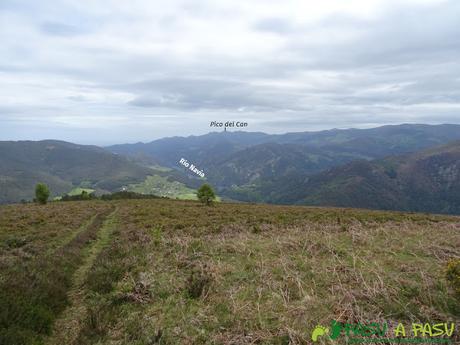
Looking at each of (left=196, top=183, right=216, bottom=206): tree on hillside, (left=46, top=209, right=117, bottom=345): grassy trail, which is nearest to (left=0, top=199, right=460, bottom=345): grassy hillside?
(left=46, top=209, right=117, bottom=345): grassy trail

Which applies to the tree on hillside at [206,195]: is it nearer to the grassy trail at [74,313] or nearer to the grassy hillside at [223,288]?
the grassy hillside at [223,288]

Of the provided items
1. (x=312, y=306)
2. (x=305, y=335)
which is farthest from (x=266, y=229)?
(x=305, y=335)

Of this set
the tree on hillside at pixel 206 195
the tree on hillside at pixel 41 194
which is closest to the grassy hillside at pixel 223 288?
the tree on hillside at pixel 206 195

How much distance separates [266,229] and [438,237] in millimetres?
9122

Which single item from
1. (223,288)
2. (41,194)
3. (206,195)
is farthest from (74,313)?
(41,194)

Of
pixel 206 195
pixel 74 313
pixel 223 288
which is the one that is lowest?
pixel 206 195

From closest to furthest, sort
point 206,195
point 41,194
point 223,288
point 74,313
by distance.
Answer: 1. point 74,313
2. point 223,288
3. point 206,195
4. point 41,194

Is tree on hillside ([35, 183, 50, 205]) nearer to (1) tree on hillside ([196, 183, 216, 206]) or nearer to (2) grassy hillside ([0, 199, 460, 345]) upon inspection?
(1) tree on hillside ([196, 183, 216, 206])

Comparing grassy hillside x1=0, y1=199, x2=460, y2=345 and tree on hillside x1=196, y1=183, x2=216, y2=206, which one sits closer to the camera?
grassy hillside x1=0, y1=199, x2=460, y2=345

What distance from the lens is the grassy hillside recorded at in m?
7.48

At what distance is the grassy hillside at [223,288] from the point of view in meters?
7.48

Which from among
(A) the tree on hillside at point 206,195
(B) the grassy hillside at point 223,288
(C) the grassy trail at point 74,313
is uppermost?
(B) the grassy hillside at point 223,288

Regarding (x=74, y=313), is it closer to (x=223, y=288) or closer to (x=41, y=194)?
(x=223, y=288)

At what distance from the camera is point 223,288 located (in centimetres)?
985
